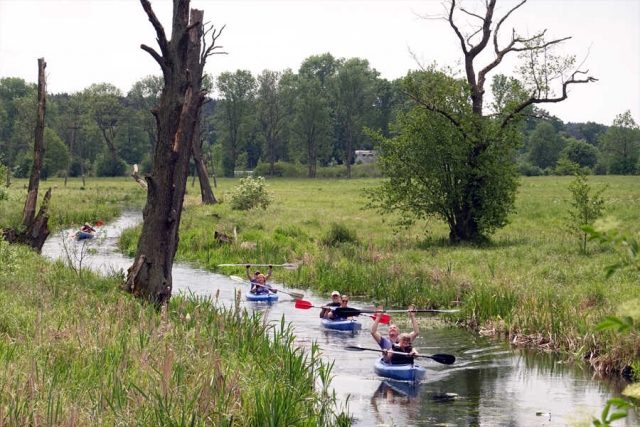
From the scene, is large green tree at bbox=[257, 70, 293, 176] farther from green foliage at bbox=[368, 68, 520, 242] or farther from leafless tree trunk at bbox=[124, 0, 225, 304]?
leafless tree trunk at bbox=[124, 0, 225, 304]

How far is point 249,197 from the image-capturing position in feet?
135

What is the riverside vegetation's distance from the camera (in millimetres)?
7676

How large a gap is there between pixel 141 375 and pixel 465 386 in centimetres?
628

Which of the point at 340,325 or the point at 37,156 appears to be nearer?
the point at 340,325

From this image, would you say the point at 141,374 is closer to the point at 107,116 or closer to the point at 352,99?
the point at 352,99

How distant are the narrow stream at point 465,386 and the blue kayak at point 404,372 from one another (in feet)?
0.41

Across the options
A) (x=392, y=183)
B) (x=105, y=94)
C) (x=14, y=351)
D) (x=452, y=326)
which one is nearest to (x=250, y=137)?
(x=105, y=94)

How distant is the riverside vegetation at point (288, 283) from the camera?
7676 mm

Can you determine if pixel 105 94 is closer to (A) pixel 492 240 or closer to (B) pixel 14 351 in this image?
(A) pixel 492 240

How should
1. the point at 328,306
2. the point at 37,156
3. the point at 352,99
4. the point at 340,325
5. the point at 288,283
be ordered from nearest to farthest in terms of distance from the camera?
the point at 340,325
the point at 328,306
the point at 288,283
the point at 37,156
the point at 352,99

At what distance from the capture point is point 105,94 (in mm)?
103875

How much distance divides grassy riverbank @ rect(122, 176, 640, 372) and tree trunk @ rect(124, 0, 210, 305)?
694 cm

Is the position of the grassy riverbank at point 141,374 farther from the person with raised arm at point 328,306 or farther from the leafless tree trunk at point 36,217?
the leafless tree trunk at point 36,217

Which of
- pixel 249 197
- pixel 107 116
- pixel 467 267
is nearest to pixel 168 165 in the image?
pixel 467 267
